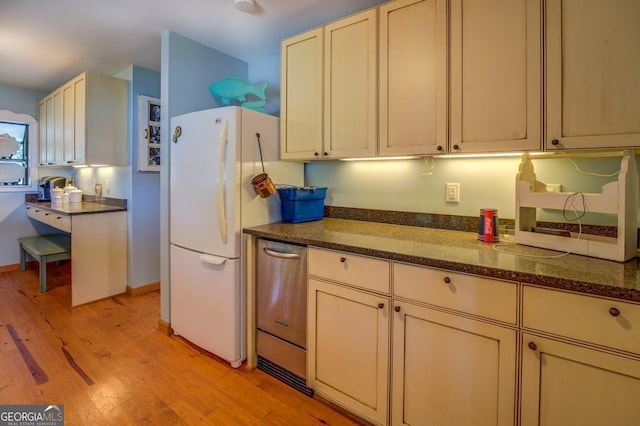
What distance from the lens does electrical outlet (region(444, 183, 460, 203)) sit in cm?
182

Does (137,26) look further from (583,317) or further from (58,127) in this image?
(583,317)

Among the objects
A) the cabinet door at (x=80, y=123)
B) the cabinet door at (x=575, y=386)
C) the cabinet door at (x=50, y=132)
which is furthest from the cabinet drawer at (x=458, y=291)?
the cabinet door at (x=50, y=132)

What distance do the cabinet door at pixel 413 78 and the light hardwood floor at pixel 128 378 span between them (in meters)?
1.47

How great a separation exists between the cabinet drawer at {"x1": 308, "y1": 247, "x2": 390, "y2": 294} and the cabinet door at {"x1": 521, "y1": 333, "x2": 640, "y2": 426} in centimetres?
55

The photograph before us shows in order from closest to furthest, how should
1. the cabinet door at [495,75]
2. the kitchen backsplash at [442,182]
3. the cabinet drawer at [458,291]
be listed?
the cabinet drawer at [458,291] → the cabinet door at [495,75] → the kitchen backsplash at [442,182]

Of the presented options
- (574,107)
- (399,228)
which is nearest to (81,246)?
(399,228)

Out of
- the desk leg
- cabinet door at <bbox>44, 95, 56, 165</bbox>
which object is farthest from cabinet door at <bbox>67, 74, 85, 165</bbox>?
the desk leg

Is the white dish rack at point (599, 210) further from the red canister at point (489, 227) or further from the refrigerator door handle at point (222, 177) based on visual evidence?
the refrigerator door handle at point (222, 177)

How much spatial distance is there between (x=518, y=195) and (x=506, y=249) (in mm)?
254

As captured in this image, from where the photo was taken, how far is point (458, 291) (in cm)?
119

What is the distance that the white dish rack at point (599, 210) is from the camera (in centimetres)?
114

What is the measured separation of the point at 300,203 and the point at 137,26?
1794mm

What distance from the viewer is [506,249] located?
1.37m

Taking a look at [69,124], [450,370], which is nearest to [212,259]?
[450,370]
